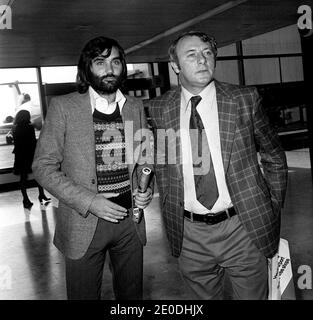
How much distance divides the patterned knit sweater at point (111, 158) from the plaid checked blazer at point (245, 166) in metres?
0.19

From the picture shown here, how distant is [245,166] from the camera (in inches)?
62.9

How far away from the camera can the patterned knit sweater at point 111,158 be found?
1656 mm

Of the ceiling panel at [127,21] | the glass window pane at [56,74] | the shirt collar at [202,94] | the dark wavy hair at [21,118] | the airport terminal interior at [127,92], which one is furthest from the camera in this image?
the glass window pane at [56,74]

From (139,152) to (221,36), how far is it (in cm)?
485

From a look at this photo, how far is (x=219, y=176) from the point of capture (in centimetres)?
160

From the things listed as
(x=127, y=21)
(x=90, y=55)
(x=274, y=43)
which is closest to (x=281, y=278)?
(x=90, y=55)

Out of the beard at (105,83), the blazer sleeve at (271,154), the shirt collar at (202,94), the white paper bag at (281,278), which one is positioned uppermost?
the beard at (105,83)

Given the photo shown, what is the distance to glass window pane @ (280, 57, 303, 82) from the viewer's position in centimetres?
1224

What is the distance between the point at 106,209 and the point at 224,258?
1.82 ft

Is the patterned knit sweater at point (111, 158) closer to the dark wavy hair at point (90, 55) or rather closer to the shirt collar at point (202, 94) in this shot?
the dark wavy hair at point (90, 55)

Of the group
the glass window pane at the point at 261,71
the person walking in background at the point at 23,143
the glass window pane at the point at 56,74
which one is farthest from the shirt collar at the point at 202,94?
the glass window pane at the point at 261,71

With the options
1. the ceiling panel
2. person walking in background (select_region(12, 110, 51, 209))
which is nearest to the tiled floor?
person walking in background (select_region(12, 110, 51, 209))

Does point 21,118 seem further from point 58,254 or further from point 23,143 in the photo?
point 58,254
